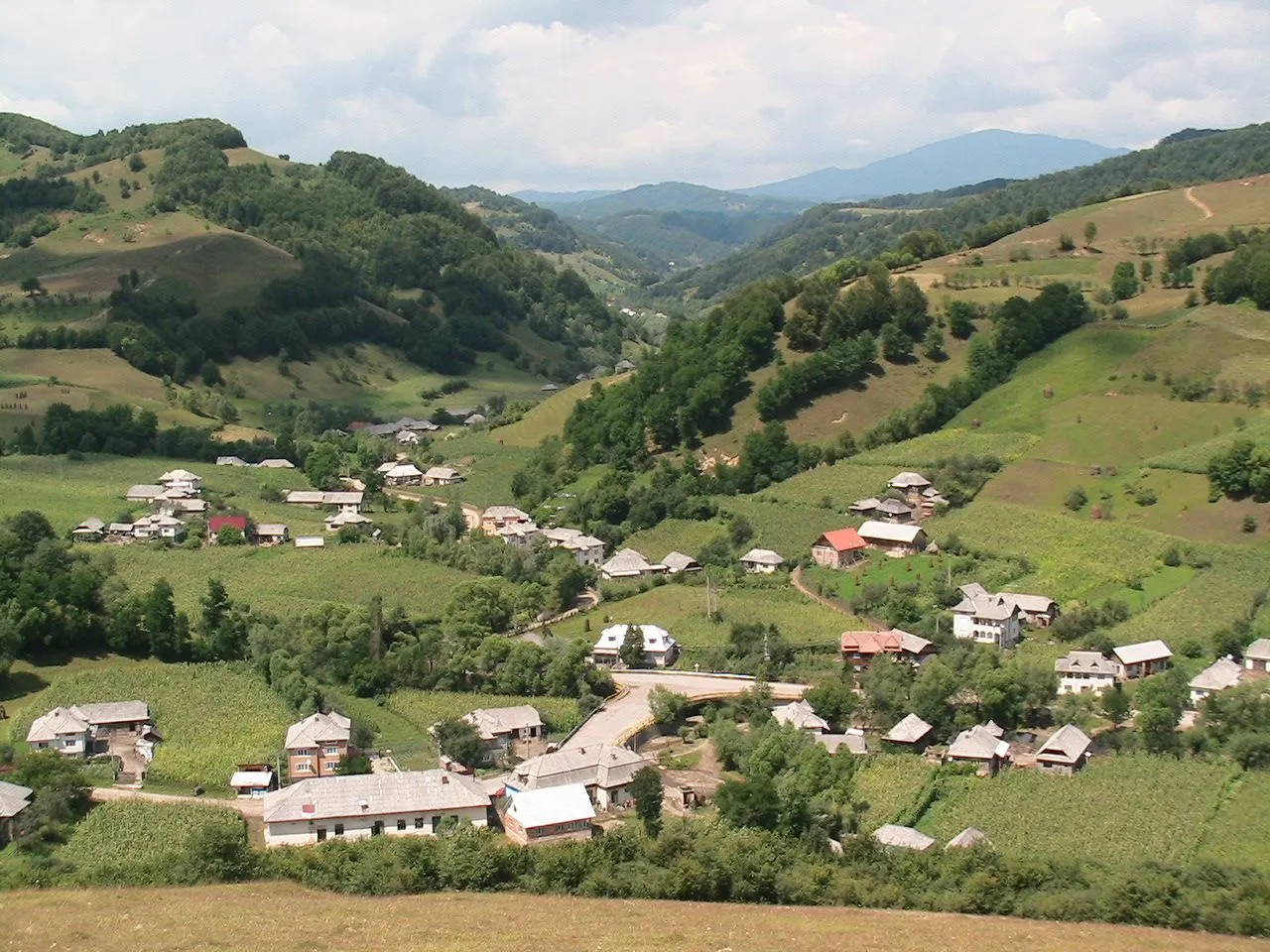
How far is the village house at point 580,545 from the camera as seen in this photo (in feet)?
180

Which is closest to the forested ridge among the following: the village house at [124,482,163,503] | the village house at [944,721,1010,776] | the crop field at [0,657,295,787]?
the village house at [124,482,163,503]

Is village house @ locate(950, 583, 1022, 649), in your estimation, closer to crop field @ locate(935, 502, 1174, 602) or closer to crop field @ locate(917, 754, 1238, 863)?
crop field @ locate(935, 502, 1174, 602)

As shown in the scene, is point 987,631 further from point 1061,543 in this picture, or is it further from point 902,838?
point 902,838

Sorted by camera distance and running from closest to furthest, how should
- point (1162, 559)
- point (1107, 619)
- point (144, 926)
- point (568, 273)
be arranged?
1. point (144, 926)
2. point (1107, 619)
3. point (1162, 559)
4. point (568, 273)

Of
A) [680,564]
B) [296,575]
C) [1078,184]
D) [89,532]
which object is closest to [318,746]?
[296,575]

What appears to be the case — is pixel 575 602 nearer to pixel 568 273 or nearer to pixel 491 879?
pixel 491 879

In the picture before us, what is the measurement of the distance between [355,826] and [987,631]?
20.4 meters

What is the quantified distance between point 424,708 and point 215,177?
95.6m

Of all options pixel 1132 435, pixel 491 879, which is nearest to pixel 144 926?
pixel 491 879

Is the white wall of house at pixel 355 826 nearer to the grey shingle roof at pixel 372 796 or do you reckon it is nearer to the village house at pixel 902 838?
the grey shingle roof at pixel 372 796

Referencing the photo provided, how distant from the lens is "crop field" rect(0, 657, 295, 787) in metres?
34.0

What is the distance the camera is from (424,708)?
3838 cm

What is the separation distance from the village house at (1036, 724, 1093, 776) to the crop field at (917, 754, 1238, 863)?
314 millimetres

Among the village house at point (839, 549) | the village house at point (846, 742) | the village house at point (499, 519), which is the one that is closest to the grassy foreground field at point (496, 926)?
the village house at point (846, 742)
